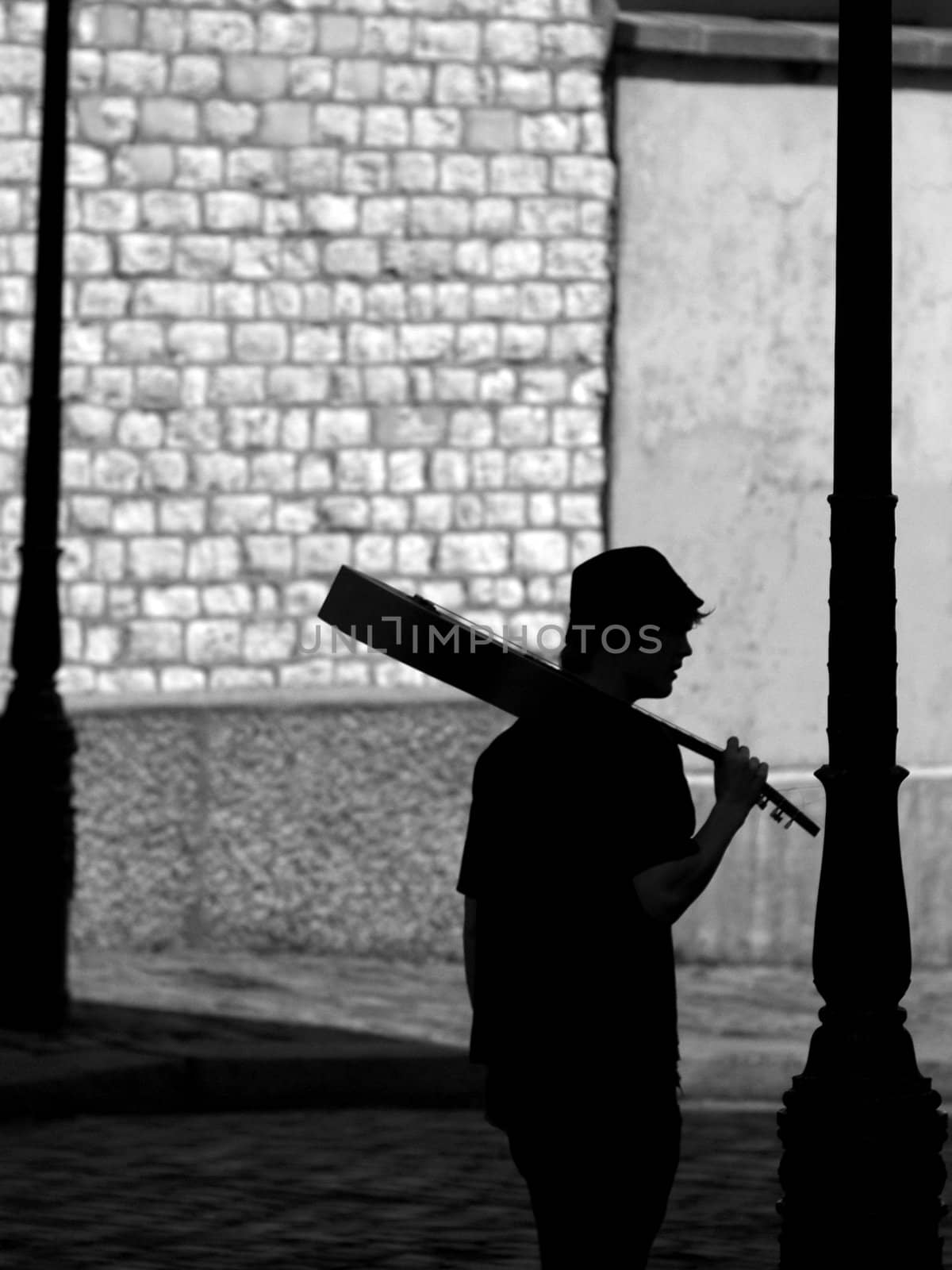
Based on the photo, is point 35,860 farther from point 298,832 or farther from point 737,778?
point 737,778

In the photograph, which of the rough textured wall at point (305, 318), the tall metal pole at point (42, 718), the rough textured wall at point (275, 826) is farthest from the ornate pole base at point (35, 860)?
the rough textured wall at point (305, 318)

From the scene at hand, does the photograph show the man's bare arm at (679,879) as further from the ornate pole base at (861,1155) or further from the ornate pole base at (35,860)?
the ornate pole base at (35,860)

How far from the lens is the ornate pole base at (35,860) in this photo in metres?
10.3

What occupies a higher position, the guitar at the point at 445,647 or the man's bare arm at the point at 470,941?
the guitar at the point at 445,647

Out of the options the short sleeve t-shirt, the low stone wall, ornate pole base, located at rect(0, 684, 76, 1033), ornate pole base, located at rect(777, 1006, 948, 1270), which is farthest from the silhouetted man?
the low stone wall

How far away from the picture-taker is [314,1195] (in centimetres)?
773

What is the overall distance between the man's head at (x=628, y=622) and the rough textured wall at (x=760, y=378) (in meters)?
8.48

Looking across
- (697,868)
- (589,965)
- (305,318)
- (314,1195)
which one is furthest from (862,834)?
Result: (305,318)

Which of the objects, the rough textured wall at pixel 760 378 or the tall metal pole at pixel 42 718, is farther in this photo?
the rough textured wall at pixel 760 378

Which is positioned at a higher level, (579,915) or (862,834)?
(862,834)

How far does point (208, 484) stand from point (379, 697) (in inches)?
A: 48.9

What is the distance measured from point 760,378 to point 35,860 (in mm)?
4601

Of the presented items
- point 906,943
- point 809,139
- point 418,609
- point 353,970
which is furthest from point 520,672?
point 809,139

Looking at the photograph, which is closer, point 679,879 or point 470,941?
point 679,879
